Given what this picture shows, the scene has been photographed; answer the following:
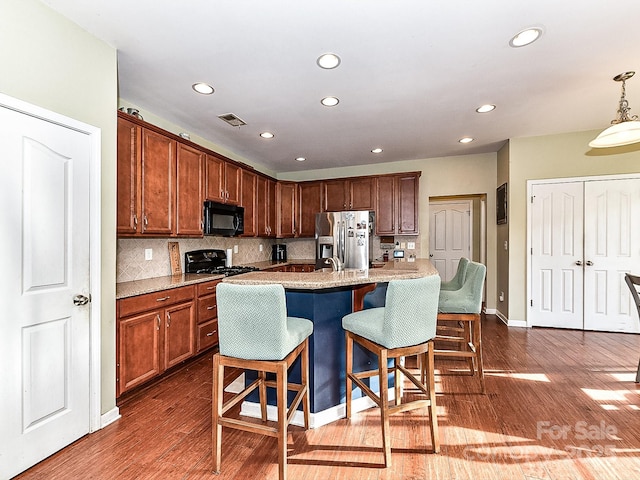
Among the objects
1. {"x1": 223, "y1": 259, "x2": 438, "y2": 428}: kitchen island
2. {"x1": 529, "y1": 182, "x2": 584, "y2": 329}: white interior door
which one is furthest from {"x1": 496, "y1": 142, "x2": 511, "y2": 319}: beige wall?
{"x1": 223, "y1": 259, "x2": 438, "y2": 428}: kitchen island

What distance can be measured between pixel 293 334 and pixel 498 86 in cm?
275

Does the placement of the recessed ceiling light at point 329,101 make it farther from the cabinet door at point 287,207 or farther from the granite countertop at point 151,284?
the cabinet door at point 287,207

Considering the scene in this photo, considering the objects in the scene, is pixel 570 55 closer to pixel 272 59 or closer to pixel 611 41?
pixel 611 41

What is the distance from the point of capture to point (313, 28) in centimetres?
199

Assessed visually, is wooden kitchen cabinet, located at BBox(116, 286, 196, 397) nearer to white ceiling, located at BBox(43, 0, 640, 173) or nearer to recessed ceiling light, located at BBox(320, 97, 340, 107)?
white ceiling, located at BBox(43, 0, 640, 173)

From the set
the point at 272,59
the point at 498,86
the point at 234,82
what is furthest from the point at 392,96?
the point at 234,82

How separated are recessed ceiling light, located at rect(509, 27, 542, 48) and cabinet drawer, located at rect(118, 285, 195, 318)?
10.7 feet

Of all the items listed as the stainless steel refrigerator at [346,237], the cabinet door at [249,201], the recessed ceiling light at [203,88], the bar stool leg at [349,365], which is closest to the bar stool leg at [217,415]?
the bar stool leg at [349,365]

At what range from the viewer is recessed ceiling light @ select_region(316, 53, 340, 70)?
2.29m

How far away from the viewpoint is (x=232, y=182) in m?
4.18

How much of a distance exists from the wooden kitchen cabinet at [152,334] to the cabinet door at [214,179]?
1228 mm

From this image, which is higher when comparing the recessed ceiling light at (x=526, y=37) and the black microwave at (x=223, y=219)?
the recessed ceiling light at (x=526, y=37)

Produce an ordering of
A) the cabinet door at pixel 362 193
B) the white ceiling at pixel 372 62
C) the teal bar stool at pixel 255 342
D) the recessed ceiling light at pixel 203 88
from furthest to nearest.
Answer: the cabinet door at pixel 362 193, the recessed ceiling light at pixel 203 88, the white ceiling at pixel 372 62, the teal bar stool at pixel 255 342

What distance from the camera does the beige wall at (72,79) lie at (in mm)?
1652
